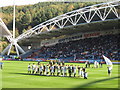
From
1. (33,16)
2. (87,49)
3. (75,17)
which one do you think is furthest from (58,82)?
(33,16)

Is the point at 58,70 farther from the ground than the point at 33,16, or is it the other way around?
the point at 33,16

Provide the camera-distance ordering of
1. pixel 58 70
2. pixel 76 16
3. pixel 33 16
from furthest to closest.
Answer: pixel 33 16 → pixel 76 16 → pixel 58 70

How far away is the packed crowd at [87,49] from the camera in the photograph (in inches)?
2402

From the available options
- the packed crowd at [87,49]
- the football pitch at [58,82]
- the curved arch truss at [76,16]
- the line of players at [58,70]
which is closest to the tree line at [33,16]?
the curved arch truss at [76,16]

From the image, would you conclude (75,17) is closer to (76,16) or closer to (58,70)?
(76,16)

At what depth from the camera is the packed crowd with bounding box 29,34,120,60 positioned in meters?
61.0

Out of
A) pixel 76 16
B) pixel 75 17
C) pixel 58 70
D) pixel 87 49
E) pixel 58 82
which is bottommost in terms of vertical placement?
pixel 58 82

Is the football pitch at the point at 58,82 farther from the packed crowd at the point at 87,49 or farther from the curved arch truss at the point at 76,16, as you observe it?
the packed crowd at the point at 87,49

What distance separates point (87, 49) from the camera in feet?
221

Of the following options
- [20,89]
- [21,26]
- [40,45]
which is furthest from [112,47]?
[21,26]

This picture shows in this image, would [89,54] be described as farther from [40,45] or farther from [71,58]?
[40,45]

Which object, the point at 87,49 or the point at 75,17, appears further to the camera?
the point at 87,49

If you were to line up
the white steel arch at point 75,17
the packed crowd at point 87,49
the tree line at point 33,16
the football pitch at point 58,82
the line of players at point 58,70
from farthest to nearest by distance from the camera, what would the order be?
the tree line at point 33,16
the packed crowd at point 87,49
the white steel arch at point 75,17
the line of players at point 58,70
the football pitch at point 58,82

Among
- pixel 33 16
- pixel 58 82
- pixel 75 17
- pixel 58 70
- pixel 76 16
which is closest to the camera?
pixel 58 82
